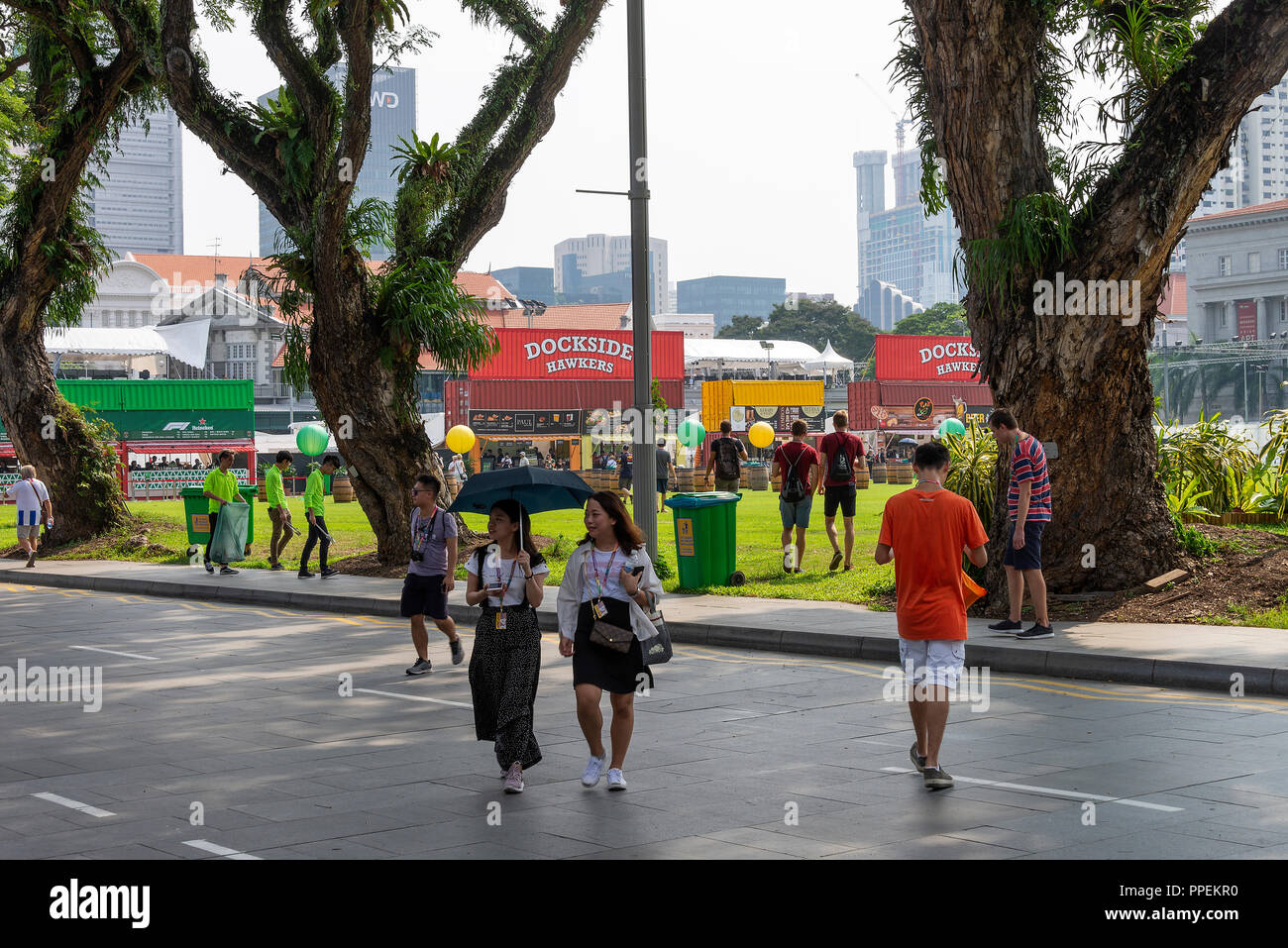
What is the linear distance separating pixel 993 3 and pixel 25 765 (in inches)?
405

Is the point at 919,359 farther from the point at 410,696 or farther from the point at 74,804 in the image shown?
the point at 74,804

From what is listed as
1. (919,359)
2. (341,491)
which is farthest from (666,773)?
(919,359)

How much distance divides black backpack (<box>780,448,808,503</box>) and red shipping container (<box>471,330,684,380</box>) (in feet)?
112

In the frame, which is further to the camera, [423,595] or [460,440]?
[460,440]

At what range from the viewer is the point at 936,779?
6625mm

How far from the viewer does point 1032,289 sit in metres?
12.6

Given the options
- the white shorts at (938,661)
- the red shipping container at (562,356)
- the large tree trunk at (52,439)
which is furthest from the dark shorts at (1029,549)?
the red shipping container at (562,356)

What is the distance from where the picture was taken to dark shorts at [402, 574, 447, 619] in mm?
10703

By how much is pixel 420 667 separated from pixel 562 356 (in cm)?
4117

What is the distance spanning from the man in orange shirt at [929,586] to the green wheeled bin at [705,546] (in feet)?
27.4

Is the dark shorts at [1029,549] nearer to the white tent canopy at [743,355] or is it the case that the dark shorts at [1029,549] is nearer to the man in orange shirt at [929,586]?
the man in orange shirt at [929,586]

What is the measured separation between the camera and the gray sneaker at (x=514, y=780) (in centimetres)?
674

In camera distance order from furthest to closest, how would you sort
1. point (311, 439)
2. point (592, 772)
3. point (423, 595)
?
point (311, 439) < point (423, 595) < point (592, 772)
